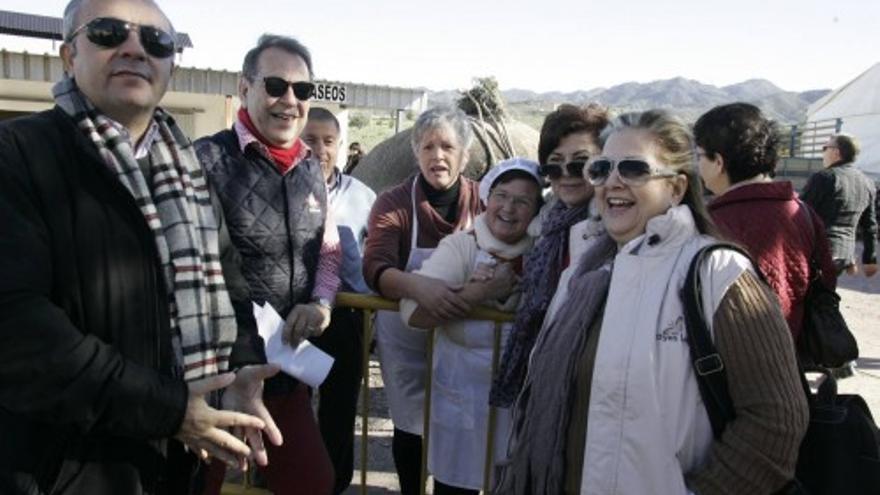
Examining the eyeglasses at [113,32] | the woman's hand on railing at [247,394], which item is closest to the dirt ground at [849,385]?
the woman's hand on railing at [247,394]

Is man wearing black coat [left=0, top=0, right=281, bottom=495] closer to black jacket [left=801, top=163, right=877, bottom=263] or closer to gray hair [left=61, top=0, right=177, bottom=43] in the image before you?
gray hair [left=61, top=0, right=177, bottom=43]

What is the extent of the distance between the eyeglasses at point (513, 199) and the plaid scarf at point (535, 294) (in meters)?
0.19

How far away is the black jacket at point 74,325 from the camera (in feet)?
4.81

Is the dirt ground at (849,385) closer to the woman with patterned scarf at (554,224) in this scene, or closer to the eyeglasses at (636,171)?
the woman with patterned scarf at (554,224)

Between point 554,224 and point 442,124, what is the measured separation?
1.01 meters

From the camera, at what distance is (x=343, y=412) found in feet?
11.0

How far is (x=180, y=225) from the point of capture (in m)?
1.77

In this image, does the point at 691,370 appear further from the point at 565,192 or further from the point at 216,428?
the point at 216,428

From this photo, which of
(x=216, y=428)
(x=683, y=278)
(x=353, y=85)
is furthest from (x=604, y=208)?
(x=353, y=85)

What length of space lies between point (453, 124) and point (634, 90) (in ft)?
607

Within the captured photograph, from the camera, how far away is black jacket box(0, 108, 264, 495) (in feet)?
4.81

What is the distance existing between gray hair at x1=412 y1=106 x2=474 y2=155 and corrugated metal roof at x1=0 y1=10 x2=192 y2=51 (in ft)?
58.1

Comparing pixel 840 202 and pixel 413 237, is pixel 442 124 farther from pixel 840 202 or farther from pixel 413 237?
pixel 840 202

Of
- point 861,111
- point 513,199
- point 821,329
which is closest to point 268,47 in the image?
point 513,199
